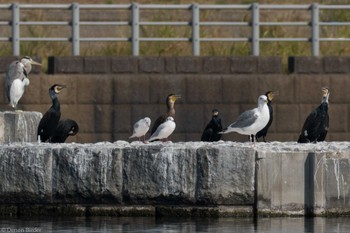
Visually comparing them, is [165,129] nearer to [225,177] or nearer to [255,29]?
[225,177]

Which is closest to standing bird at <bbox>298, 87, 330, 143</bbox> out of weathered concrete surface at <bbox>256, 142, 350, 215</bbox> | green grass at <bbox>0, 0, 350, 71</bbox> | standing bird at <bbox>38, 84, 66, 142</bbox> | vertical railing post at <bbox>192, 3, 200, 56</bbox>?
weathered concrete surface at <bbox>256, 142, 350, 215</bbox>

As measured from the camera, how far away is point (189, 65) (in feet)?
99.3

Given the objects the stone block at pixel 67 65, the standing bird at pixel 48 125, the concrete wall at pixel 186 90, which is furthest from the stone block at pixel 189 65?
the standing bird at pixel 48 125

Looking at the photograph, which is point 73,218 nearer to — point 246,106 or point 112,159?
point 112,159

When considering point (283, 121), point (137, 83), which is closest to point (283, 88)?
point (283, 121)

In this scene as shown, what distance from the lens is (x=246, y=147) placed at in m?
22.8

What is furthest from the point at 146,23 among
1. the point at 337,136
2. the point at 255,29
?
the point at 337,136

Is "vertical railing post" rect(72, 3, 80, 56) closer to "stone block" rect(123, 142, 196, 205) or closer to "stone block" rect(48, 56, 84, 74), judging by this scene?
"stone block" rect(48, 56, 84, 74)

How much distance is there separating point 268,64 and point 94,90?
10.3 ft

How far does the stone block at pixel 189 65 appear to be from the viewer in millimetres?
30234

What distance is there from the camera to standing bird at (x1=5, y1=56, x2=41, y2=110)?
2741cm

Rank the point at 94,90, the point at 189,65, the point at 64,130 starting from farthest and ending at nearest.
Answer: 1. the point at 189,65
2. the point at 94,90
3. the point at 64,130

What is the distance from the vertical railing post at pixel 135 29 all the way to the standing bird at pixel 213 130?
3.41 meters

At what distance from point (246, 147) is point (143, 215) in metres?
1.64
